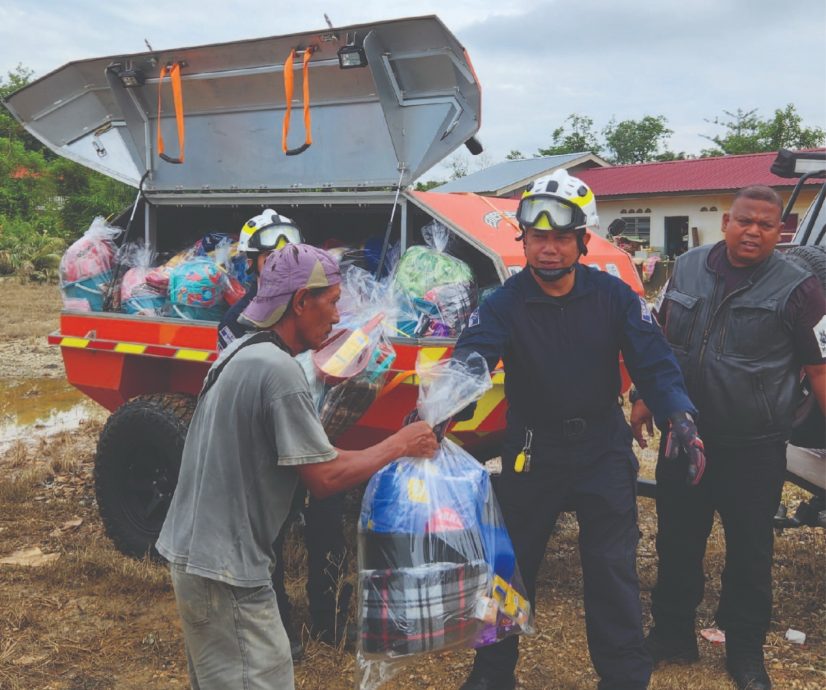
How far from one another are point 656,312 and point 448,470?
144 centimetres

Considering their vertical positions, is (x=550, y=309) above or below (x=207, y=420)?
above

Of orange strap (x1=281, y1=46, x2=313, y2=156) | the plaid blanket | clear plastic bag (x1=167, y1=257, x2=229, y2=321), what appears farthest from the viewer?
clear plastic bag (x1=167, y1=257, x2=229, y2=321)

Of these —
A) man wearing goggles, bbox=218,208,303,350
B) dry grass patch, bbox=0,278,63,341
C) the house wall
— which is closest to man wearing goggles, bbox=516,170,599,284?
man wearing goggles, bbox=218,208,303,350

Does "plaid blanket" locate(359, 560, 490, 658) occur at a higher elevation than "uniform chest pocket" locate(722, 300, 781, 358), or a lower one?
lower

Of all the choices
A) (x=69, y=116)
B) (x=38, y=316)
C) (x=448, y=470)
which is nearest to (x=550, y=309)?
(x=448, y=470)

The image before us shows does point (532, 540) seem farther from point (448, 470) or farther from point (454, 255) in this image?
point (454, 255)

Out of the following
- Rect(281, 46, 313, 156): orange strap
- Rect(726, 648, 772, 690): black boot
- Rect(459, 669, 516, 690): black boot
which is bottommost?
Rect(726, 648, 772, 690): black boot

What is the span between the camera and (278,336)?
219 cm

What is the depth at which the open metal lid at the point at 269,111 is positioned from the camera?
408 centimetres

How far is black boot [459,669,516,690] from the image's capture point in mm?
3025

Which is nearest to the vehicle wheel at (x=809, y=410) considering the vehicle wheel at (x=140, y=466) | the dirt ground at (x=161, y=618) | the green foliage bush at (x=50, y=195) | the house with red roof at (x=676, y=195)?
the dirt ground at (x=161, y=618)

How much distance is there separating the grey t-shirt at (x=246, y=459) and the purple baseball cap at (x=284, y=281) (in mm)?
107

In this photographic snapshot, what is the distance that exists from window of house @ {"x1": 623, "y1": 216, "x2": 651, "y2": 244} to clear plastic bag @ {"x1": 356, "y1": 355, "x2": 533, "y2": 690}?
24854 millimetres

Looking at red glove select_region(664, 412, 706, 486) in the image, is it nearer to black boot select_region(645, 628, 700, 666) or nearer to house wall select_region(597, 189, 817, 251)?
black boot select_region(645, 628, 700, 666)
